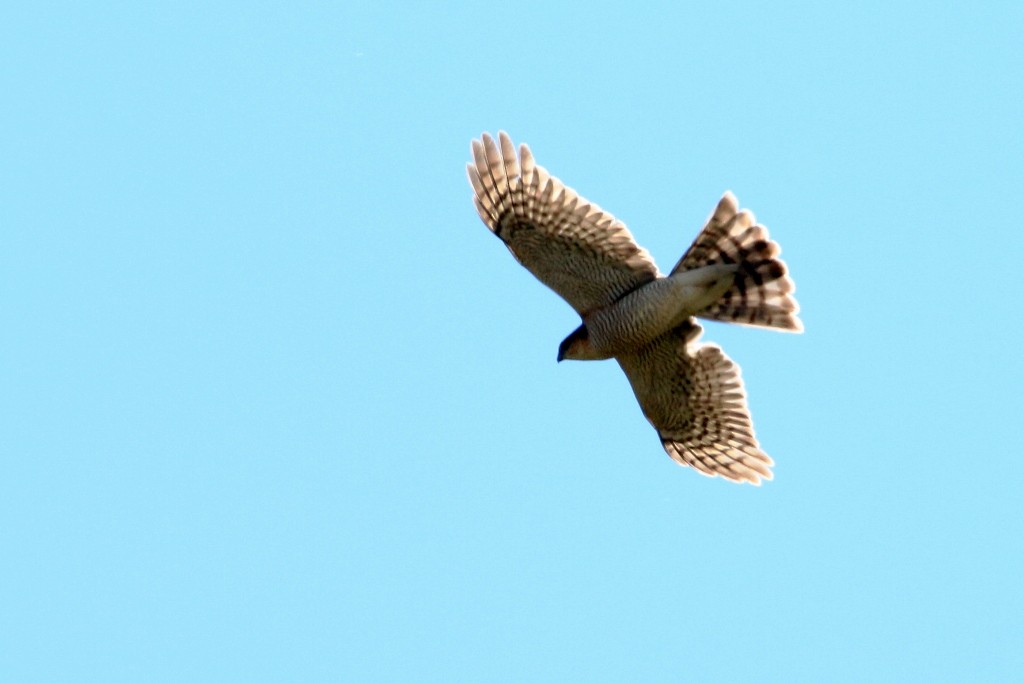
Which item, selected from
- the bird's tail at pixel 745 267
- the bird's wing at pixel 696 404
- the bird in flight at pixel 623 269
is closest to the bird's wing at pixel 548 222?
the bird in flight at pixel 623 269

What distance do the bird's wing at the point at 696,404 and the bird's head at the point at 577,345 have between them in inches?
13.1

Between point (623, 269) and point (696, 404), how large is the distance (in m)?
1.72

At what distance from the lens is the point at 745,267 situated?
13.5 meters

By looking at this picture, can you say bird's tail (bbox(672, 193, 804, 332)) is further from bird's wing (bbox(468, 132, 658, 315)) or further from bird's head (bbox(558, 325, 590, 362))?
bird's head (bbox(558, 325, 590, 362))

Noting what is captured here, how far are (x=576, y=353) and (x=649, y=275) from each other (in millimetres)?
1078

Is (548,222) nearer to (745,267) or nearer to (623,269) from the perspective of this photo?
(623,269)

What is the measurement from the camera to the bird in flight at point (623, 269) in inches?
528

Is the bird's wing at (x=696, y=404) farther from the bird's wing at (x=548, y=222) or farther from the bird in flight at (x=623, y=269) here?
the bird's wing at (x=548, y=222)

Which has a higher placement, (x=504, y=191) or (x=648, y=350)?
(x=504, y=191)

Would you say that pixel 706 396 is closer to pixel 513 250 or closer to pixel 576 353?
pixel 576 353

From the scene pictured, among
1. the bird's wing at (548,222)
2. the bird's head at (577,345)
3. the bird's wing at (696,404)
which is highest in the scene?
the bird's wing at (548,222)

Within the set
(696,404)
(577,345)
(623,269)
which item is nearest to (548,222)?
(623,269)

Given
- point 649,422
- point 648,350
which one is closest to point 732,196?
point 648,350

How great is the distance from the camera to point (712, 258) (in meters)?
13.5
